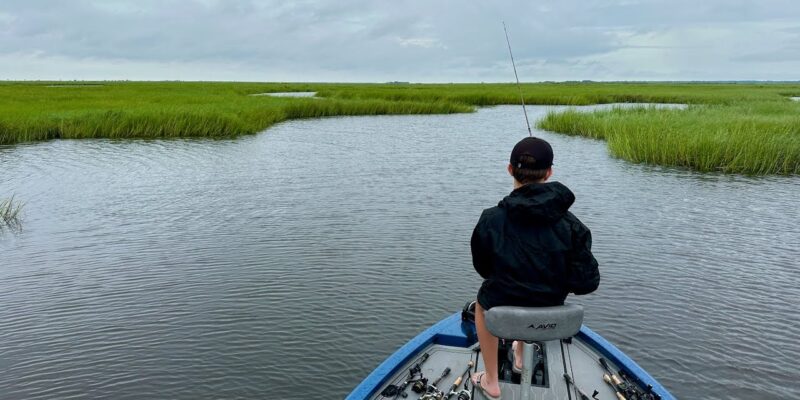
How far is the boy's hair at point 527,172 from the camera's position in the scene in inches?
176

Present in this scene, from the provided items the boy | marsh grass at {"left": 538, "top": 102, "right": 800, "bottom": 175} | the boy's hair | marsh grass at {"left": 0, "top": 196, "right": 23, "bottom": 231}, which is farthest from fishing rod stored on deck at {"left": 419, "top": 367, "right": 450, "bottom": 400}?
marsh grass at {"left": 538, "top": 102, "right": 800, "bottom": 175}

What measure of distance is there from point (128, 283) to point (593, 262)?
860 cm

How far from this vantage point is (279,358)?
801cm

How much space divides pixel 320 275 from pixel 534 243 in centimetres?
715

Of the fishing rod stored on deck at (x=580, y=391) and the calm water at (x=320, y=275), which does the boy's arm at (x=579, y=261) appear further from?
the calm water at (x=320, y=275)

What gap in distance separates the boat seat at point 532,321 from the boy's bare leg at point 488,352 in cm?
66

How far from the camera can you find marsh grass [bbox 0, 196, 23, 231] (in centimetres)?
A: 1429

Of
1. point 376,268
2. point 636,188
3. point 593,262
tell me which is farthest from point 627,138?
point 593,262

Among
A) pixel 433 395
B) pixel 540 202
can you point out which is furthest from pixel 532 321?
pixel 433 395

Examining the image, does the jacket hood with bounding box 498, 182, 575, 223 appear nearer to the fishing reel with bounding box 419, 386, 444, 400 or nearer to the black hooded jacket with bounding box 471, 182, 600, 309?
the black hooded jacket with bounding box 471, 182, 600, 309

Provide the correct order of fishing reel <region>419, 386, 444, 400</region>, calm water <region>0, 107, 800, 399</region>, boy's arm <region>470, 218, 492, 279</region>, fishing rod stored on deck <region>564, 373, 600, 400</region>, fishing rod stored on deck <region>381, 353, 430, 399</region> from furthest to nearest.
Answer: calm water <region>0, 107, 800, 399</region>
fishing rod stored on deck <region>381, 353, 430, 399</region>
fishing rod stored on deck <region>564, 373, 600, 400</region>
fishing reel <region>419, 386, 444, 400</region>
boy's arm <region>470, 218, 492, 279</region>

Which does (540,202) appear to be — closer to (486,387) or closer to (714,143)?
(486,387)

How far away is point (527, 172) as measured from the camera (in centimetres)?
451

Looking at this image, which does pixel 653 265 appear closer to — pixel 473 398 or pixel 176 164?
pixel 473 398
